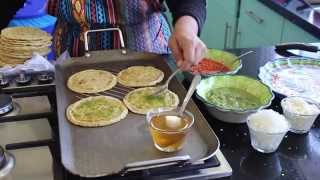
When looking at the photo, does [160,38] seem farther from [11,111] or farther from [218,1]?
[218,1]

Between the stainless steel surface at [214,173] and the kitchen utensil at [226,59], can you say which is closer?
the stainless steel surface at [214,173]

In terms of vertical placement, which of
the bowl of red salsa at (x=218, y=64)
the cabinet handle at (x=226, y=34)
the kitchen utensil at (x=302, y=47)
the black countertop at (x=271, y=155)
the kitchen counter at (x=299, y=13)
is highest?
the kitchen counter at (x=299, y=13)

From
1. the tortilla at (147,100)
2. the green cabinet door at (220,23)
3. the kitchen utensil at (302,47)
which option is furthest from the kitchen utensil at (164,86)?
the green cabinet door at (220,23)

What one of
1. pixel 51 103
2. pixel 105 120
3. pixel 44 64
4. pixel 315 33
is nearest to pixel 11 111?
pixel 51 103

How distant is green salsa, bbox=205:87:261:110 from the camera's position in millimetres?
1032

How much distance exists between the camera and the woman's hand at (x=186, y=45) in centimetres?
105

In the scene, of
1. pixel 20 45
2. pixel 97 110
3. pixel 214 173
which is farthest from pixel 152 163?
pixel 20 45

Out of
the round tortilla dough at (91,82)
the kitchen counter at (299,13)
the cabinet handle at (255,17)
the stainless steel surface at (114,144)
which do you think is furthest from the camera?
the cabinet handle at (255,17)

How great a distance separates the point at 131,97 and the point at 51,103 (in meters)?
0.21

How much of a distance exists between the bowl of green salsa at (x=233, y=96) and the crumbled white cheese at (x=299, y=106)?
51mm

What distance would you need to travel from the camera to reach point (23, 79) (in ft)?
3.63

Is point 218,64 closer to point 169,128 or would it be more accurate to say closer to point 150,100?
point 150,100

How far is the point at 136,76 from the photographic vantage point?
1235 mm

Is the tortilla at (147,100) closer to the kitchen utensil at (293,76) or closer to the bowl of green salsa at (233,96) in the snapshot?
the bowl of green salsa at (233,96)
